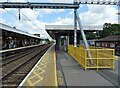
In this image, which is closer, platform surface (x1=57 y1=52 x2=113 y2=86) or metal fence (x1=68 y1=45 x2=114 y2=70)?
platform surface (x1=57 y1=52 x2=113 y2=86)

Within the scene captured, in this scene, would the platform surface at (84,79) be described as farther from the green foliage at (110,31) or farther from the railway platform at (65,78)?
the green foliage at (110,31)

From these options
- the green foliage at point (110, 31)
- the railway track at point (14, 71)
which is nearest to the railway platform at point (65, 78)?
the railway track at point (14, 71)

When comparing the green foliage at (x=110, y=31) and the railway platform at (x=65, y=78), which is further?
the green foliage at (x=110, y=31)

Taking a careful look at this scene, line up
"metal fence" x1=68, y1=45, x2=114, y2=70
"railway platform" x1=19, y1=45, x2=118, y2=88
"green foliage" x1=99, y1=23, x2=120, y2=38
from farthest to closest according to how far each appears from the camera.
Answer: "green foliage" x1=99, y1=23, x2=120, y2=38, "metal fence" x1=68, y1=45, x2=114, y2=70, "railway platform" x1=19, y1=45, x2=118, y2=88

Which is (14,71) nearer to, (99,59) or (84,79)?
(99,59)

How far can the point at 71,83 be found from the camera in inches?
396

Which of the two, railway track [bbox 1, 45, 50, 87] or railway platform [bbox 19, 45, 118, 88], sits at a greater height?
railway platform [bbox 19, 45, 118, 88]

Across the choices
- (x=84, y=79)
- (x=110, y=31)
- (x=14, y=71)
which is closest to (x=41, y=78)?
(x=84, y=79)

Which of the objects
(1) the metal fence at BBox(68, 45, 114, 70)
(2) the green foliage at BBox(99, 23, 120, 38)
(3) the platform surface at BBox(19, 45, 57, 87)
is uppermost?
(2) the green foliage at BBox(99, 23, 120, 38)

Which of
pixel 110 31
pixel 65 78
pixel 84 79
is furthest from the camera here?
pixel 110 31

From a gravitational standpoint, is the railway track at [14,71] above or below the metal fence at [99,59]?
below

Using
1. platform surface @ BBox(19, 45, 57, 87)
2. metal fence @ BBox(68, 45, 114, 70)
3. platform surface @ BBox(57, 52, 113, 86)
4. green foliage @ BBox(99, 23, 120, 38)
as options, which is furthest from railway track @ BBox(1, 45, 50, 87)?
green foliage @ BBox(99, 23, 120, 38)

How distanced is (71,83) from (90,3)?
20102mm

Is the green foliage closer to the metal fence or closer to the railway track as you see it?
the railway track
